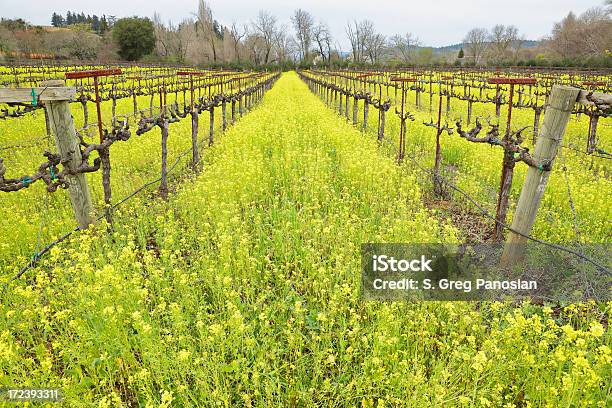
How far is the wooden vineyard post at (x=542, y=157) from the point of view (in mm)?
4090

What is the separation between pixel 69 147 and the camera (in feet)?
15.5

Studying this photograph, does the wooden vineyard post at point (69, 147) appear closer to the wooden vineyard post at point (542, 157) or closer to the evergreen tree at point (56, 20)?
the wooden vineyard post at point (542, 157)

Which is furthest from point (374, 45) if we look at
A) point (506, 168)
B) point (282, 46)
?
point (506, 168)

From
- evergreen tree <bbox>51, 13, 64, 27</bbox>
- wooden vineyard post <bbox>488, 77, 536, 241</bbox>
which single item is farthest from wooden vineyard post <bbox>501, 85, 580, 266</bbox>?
evergreen tree <bbox>51, 13, 64, 27</bbox>

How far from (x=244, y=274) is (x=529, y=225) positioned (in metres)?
3.11

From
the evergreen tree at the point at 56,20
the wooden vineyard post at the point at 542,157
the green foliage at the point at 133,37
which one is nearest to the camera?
the wooden vineyard post at the point at 542,157

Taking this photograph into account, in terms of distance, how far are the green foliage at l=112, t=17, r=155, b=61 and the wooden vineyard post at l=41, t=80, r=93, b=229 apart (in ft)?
208

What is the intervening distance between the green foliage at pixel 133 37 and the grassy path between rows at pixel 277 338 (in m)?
64.0

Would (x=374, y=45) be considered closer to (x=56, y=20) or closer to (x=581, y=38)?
(x=581, y=38)

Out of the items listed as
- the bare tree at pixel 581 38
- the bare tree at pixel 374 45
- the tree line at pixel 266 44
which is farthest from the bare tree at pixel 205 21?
the bare tree at pixel 581 38

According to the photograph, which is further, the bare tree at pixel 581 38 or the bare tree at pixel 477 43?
the bare tree at pixel 477 43

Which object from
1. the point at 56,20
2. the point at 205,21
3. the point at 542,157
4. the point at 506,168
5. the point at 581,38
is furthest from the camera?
the point at 56,20

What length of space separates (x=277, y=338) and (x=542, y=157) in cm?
324

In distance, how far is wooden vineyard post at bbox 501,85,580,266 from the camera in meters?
4.09
